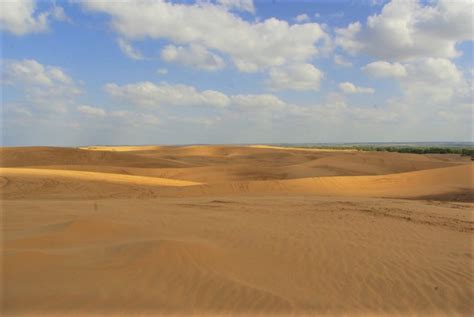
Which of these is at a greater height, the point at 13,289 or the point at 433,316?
the point at 13,289

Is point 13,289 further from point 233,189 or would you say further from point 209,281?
point 233,189

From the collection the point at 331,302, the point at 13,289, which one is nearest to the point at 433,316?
the point at 331,302

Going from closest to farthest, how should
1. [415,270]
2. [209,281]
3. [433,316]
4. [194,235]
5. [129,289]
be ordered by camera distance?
1. [433,316]
2. [129,289]
3. [209,281]
4. [415,270]
5. [194,235]

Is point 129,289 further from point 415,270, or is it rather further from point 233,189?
point 233,189

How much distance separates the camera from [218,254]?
5.16m

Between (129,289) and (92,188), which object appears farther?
(92,188)

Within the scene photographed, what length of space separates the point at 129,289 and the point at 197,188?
10664 millimetres

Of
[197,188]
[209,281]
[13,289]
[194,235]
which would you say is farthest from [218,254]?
[197,188]

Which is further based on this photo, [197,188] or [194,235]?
[197,188]

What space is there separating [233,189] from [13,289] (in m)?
11.3

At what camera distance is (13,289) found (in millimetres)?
3859

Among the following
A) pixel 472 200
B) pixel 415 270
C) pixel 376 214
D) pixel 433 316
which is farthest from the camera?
pixel 472 200

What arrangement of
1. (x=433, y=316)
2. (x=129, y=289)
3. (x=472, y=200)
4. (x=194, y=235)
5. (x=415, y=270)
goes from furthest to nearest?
(x=472, y=200)
(x=194, y=235)
(x=415, y=270)
(x=129, y=289)
(x=433, y=316)

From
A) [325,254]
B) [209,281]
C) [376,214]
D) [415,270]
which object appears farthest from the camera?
[376,214]
